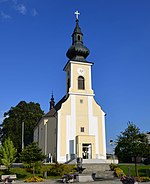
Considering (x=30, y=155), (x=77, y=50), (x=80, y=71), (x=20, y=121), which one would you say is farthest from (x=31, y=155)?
(x=20, y=121)

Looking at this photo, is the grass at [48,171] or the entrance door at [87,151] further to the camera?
the entrance door at [87,151]

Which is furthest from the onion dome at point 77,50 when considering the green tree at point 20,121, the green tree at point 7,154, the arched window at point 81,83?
the green tree at point 20,121

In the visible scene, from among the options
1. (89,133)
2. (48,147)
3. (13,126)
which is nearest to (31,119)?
(13,126)

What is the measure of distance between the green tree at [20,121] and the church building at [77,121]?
17459 millimetres

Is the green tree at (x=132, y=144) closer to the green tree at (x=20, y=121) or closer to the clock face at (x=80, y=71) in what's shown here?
the clock face at (x=80, y=71)

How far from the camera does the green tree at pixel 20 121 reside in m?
59.2

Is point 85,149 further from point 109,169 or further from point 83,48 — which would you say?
point 83,48

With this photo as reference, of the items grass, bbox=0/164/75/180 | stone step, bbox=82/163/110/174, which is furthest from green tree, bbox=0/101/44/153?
stone step, bbox=82/163/110/174

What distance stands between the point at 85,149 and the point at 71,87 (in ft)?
31.6

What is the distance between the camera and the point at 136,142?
24.3 meters

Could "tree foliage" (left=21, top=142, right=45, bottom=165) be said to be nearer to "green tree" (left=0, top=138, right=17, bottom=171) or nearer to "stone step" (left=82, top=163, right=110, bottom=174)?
"green tree" (left=0, top=138, right=17, bottom=171)

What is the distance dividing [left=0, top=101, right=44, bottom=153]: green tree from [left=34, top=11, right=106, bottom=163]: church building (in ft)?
57.3

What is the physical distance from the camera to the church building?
3662cm

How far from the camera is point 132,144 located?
24141 millimetres
